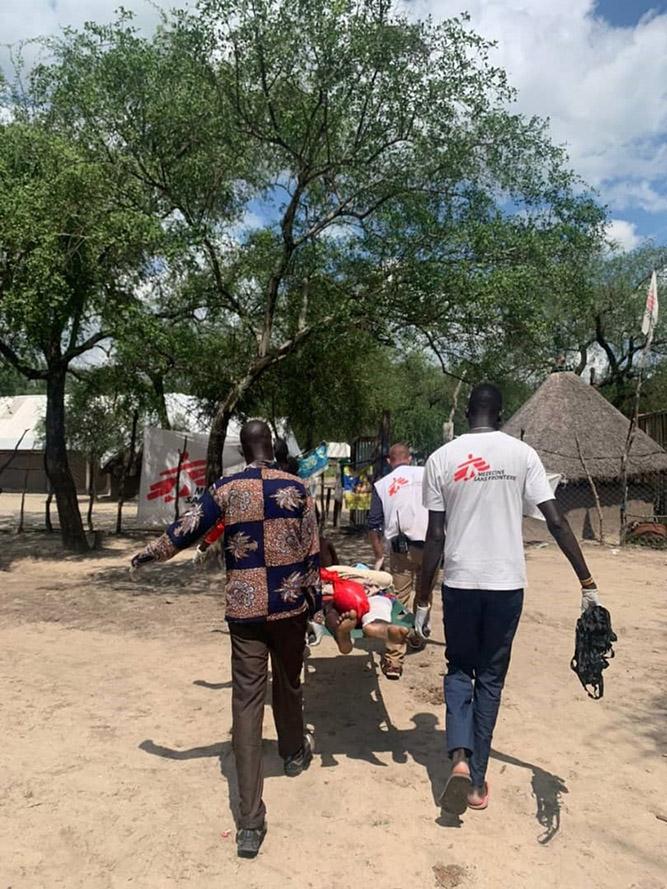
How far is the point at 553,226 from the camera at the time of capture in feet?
32.9

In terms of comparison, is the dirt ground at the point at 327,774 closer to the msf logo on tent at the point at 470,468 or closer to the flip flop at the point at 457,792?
the flip flop at the point at 457,792

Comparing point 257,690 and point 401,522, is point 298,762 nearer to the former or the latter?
point 257,690

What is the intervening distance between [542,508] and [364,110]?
24.2ft

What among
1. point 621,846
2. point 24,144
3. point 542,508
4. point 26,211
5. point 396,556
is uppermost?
point 24,144

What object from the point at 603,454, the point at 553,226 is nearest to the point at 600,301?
the point at 603,454

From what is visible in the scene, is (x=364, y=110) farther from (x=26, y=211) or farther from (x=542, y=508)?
(x=542, y=508)

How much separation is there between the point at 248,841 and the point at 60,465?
422 inches

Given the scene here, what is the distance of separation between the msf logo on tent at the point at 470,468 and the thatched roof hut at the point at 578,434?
11973mm

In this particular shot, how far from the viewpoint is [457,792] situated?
336 cm

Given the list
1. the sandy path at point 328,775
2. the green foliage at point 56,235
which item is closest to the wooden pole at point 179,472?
the green foliage at point 56,235

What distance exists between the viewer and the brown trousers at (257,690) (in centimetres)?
336

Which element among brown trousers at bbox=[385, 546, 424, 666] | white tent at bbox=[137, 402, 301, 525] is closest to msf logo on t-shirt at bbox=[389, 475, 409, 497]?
brown trousers at bbox=[385, 546, 424, 666]

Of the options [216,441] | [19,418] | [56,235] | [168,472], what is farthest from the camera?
[19,418]

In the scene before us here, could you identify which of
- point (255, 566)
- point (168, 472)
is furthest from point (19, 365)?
point (255, 566)
